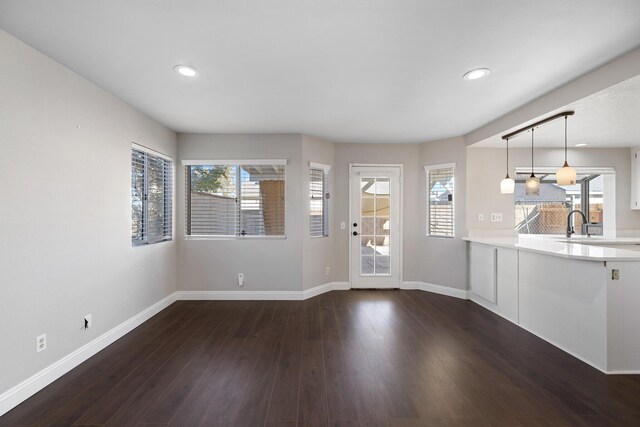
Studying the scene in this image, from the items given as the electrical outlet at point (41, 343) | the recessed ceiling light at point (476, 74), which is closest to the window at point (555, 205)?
the recessed ceiling light at point (476, 74)

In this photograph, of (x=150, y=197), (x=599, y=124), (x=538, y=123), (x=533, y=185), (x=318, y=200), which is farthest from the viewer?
(x=318, y=200)

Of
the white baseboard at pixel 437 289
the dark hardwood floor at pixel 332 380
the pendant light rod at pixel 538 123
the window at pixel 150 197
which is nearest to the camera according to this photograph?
the dark hardwood floor at pixel 332 380

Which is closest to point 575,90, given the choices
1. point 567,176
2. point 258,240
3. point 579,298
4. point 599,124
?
point 567,176

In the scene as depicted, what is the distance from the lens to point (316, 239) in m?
4.46

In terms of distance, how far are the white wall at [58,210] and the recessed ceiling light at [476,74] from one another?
3.40 metres

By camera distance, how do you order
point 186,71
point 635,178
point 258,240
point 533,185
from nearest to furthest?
1. point 186,71
2. point 533,185
3. point 258,240
4. point 635,178

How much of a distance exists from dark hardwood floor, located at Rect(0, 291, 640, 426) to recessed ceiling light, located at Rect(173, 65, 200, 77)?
2.53 meters

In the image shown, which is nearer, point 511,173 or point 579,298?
point 579,298

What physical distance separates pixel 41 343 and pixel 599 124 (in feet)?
19.2

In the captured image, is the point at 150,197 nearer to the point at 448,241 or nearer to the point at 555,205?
the point at 448,241

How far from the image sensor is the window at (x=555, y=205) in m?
4.85

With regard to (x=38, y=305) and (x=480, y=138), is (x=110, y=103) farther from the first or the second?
(x=480, y=138)

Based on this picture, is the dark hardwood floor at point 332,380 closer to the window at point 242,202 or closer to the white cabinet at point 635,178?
the window at point 242,202

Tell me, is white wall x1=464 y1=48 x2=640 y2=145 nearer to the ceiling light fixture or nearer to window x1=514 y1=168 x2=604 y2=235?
the ceiling light fixture
